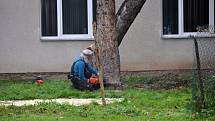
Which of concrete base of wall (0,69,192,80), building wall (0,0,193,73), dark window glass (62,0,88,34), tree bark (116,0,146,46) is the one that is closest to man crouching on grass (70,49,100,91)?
tree bark (116,0,146,46)

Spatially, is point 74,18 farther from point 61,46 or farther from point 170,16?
point 170,16

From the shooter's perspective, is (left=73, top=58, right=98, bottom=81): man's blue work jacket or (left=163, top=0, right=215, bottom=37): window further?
(left=163, top=0, right=215, bottom=37): window

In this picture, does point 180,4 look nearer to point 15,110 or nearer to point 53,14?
point 53,14

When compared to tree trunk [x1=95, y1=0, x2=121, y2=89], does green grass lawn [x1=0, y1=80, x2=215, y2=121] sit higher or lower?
lower

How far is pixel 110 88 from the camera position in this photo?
47.0 ft

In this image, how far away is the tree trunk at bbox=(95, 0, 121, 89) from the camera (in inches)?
562

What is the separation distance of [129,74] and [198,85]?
24.5 ft

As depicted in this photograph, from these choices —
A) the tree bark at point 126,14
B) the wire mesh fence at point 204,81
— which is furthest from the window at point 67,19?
the wire mesh fence at point 204,81

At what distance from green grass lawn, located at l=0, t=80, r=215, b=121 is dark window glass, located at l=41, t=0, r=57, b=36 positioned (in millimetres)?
4318

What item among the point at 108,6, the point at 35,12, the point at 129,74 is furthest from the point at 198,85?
the point at 35,12

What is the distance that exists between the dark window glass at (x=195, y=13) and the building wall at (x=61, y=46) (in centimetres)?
63

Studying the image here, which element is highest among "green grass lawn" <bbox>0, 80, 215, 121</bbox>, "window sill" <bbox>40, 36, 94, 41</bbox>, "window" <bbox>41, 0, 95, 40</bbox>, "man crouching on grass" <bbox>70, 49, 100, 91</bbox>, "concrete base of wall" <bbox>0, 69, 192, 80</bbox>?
"window" <bbox>41, 0, 95, 40</bbox>

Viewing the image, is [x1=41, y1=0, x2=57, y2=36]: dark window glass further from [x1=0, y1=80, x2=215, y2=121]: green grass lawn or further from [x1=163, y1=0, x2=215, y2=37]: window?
[x1=0, y1=80, x2=215, y2=121]: green grass lawn

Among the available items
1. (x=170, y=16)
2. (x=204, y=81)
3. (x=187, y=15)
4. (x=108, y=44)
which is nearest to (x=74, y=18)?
(x=170, y=16)
